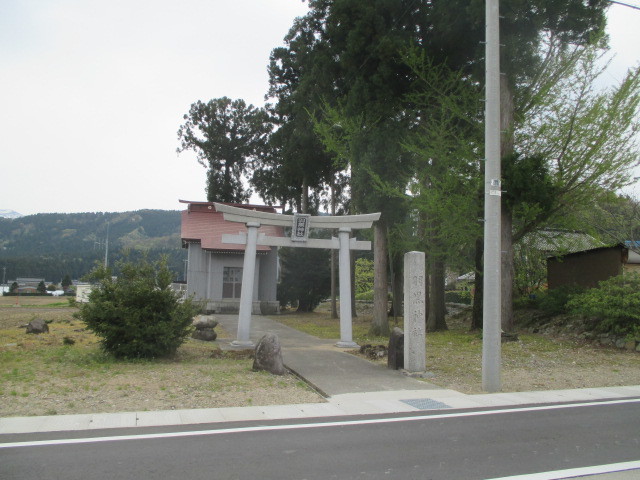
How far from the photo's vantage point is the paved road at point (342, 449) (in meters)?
5.20

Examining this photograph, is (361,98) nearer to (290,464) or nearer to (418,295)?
(418,295)

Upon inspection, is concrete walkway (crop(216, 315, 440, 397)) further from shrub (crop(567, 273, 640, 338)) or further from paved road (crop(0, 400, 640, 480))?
shrub (crop(567, 273, 640, 338))

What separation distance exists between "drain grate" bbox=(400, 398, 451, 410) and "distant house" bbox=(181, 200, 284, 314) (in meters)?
23.8

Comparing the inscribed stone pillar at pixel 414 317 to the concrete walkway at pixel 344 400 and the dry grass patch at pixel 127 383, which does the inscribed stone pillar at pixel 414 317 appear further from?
the dry grass patch at pixel 127 383

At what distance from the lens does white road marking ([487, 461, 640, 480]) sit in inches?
201

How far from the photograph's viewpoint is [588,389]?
1027cm

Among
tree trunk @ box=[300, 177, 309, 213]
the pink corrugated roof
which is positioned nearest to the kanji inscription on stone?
tree trunk @ box=[300, 177, 309, 213]

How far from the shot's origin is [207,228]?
113ft

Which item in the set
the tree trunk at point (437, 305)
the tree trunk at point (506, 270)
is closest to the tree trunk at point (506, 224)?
the tree trunk at point (506, 270)

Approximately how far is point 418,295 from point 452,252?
8.65 m

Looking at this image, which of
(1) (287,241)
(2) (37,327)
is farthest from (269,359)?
(2) (37,327)

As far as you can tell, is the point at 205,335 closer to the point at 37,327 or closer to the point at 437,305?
the point at 37,327

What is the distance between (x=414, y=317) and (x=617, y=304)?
764cm

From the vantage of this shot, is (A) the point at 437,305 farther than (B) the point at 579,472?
Yes
